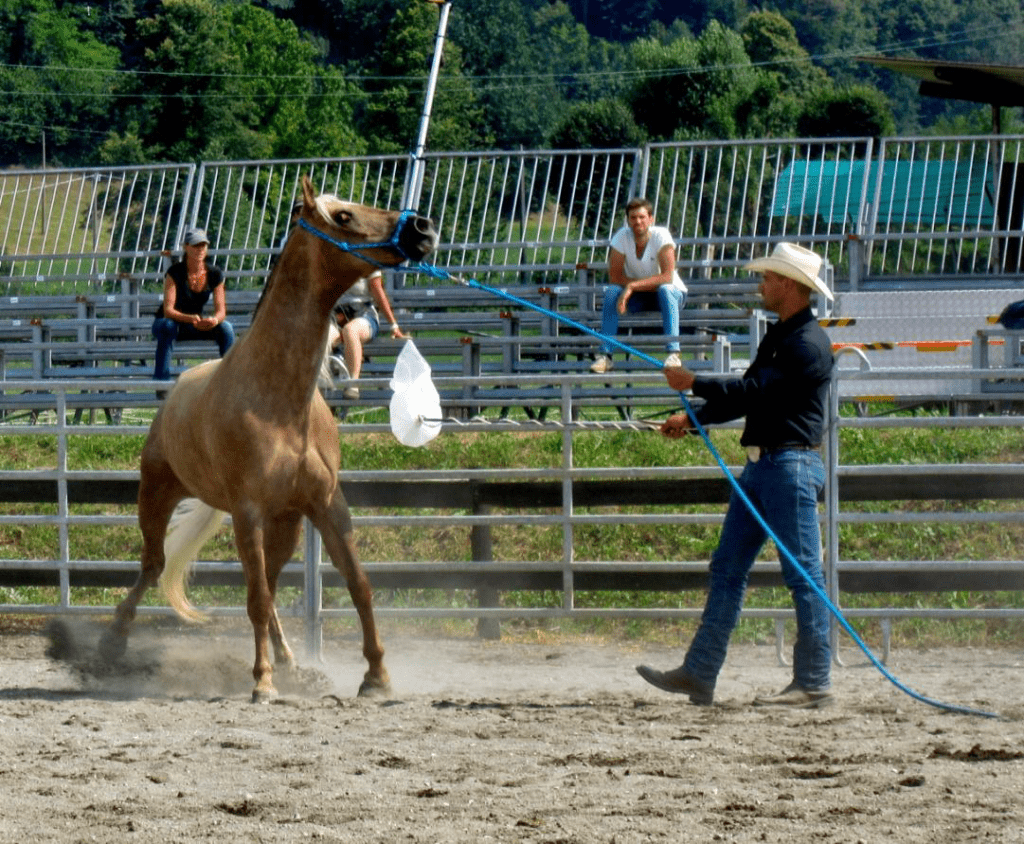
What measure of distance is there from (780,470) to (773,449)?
11 centimetres

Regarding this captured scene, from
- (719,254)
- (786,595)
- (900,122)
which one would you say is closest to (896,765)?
(786,595)

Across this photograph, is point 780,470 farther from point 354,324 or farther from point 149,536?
point 354,324

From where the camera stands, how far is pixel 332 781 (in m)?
5.88

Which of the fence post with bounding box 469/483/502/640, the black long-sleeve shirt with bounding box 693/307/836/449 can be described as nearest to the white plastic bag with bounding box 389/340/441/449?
the black long-sleeve shirt with bounding box 693/307/836/449

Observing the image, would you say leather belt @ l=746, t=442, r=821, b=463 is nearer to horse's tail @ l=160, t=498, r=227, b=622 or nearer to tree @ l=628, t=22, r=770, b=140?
horse's tail @ l=160, t=498, r=227, b=622

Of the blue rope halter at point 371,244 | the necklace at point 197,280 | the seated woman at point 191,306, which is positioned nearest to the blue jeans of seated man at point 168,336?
the seated woman at point 191,306

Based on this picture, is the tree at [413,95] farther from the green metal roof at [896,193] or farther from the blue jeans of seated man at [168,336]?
the blue jeans of seated man at [168,336]

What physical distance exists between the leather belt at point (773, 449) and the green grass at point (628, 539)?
3094 mm

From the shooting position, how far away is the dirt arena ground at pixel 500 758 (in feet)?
17.1

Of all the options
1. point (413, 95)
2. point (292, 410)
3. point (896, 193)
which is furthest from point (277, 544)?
point (413, 95)

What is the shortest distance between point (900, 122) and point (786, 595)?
112411 millimetres

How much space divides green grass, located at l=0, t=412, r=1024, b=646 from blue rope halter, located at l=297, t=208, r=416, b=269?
322 centimetres

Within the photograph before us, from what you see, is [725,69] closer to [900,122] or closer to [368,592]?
[900,122]

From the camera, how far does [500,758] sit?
6.33 metres
